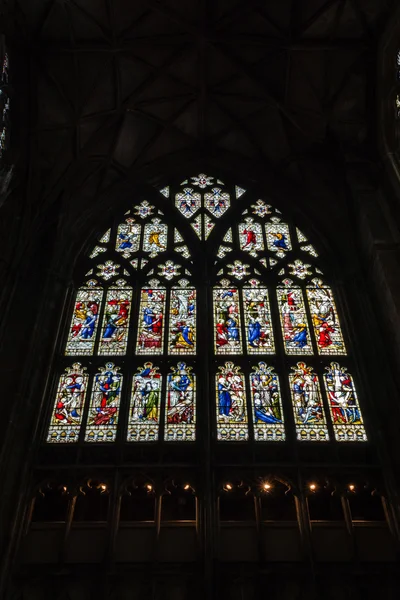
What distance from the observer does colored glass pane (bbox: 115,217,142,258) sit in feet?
38.2

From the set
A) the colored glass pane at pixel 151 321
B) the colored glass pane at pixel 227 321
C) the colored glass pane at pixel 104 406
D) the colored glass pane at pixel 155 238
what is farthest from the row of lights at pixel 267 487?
the colored glass pane at pixel 155 238

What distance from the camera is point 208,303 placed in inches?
401

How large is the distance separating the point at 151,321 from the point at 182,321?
1.89 ft

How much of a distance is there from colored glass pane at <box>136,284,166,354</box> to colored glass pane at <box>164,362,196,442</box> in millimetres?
663

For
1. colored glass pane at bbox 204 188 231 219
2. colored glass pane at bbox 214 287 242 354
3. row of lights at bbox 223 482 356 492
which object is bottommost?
row of lights at bbox 223 482 356 492

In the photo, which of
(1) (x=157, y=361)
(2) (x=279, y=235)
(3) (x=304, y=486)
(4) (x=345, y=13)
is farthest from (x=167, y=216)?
(3) (x=304, y=486)

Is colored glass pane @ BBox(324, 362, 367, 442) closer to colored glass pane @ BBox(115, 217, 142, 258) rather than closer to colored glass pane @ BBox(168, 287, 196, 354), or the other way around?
colored glass pane @ BBox(168, 287, 196, 354)

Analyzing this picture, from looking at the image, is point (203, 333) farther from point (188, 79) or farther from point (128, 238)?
point (188, 79)

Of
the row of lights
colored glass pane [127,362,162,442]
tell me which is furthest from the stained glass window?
the row of lights

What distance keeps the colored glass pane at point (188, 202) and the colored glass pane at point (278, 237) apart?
174 cm

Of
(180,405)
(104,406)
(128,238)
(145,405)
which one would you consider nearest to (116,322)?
(104,406)

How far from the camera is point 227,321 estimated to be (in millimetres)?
9953

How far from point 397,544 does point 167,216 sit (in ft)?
26.6

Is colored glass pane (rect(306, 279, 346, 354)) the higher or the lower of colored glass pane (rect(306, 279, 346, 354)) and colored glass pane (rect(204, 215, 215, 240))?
the lower
